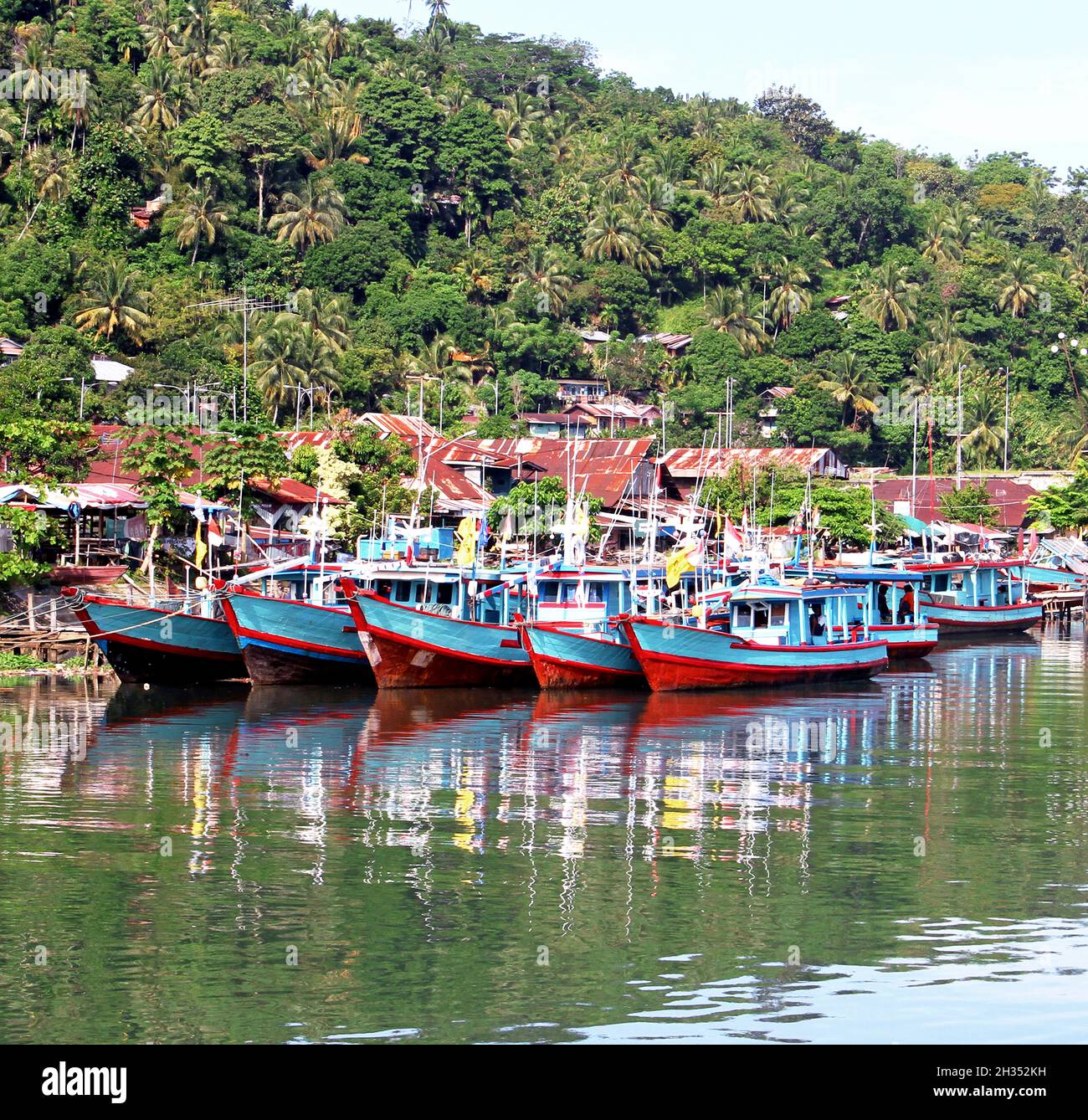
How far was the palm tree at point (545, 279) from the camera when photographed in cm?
10876

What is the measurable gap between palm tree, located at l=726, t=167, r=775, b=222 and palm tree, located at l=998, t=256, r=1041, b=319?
18.4 metres

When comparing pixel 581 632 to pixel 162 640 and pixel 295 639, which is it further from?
pixel 162 640

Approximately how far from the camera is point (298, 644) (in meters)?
42.2

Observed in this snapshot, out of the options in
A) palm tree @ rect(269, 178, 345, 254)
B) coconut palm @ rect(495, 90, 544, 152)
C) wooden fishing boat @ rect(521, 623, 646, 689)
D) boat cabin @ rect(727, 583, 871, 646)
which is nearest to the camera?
wooden fishing boat @ rect(521, 623, 646, 689)

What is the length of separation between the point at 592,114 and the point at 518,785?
121203 mm

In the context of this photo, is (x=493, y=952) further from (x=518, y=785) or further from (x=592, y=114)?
(x=592, y=114)

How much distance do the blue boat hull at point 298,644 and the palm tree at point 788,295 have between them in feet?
256

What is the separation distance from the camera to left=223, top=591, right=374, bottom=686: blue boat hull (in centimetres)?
4128

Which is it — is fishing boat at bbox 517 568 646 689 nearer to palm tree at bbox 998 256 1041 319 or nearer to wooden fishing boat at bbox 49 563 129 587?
wooden fishing boat at bbox 49 563 129 587

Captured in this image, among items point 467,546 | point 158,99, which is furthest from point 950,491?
point 158,99

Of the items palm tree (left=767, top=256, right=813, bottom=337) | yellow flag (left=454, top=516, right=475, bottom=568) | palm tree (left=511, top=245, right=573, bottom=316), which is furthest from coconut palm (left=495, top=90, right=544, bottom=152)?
yellow flag (left=454, top=516, right=475, bottom=568)

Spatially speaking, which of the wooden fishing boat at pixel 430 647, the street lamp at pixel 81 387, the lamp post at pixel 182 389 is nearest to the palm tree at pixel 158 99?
the lamp post at pixel 182 389

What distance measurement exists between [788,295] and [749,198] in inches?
506
